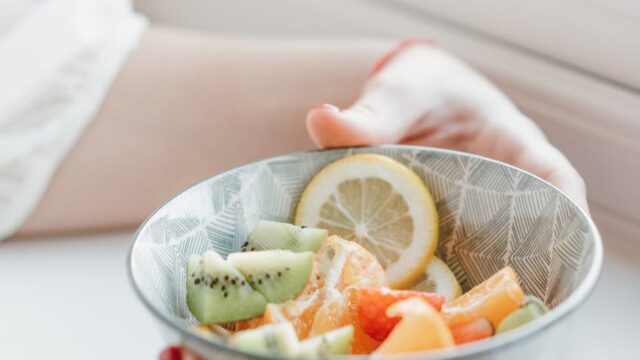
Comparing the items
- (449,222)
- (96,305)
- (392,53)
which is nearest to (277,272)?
(449,222)

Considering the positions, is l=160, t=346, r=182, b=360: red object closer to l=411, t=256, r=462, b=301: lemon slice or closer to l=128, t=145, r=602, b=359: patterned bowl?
l=128, t=145, r=602, b=359: patterned bowl

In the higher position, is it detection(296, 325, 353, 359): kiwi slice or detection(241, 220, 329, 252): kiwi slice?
detection(296, 325, 353, 359): kiwi slice

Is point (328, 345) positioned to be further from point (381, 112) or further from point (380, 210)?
point (381, 112)

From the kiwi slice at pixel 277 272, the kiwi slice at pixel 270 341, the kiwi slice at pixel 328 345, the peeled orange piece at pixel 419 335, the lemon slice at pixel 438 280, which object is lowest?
the lemon slice at pixel 438 280

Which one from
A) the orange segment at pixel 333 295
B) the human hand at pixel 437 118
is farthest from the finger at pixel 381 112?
the orange segment at pixel 333 295

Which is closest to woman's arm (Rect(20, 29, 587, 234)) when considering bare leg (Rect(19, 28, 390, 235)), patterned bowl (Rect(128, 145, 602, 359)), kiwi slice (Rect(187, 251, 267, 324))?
bare leg (Rect(19, 28, 390, 235))

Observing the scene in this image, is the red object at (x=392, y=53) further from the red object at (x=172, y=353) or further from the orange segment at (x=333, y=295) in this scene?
the red object at (x=172, y=353)

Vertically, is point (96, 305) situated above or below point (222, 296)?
below
